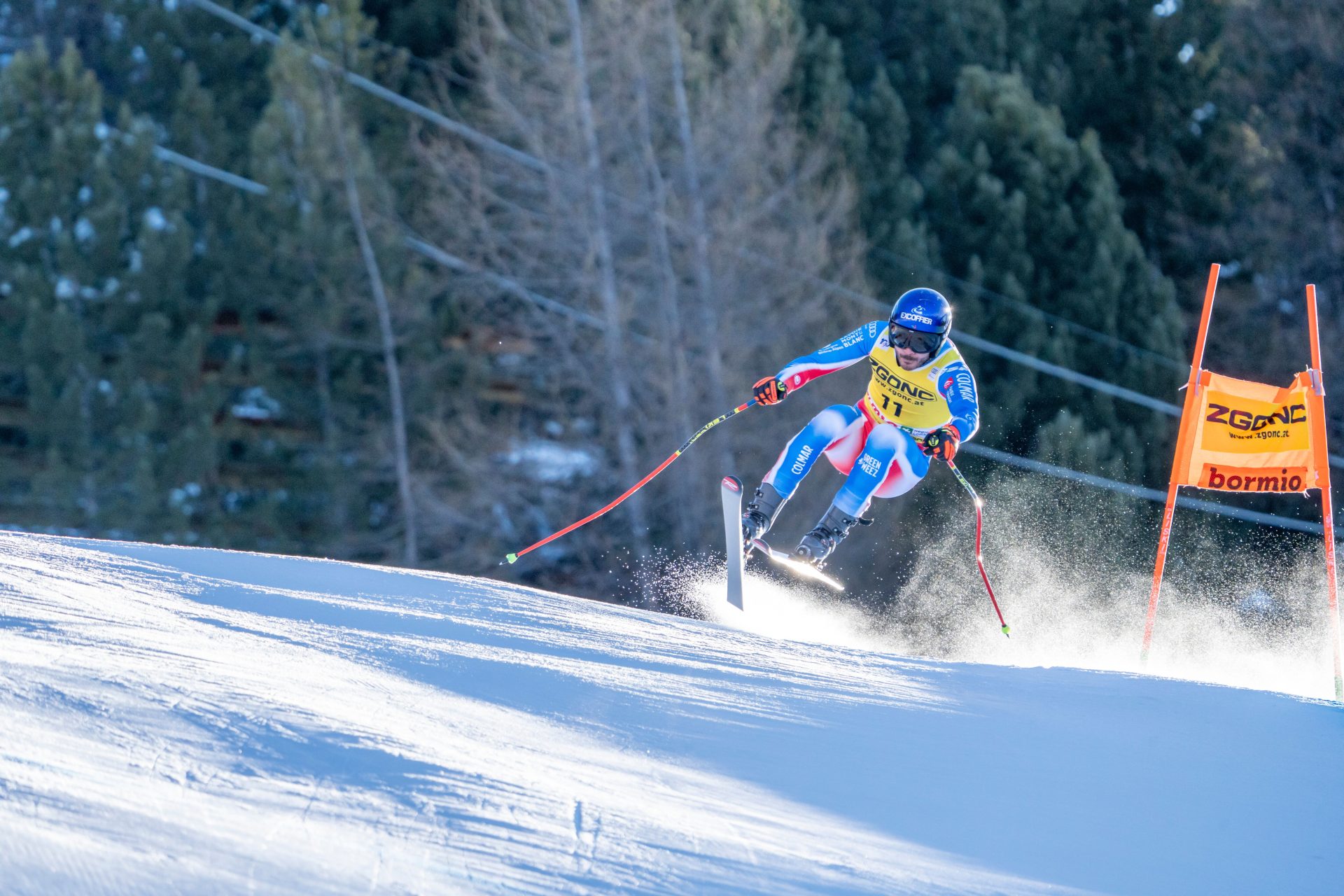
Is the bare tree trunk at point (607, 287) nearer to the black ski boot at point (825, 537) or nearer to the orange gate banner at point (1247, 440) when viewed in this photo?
the black ski boot at point (825, 537)

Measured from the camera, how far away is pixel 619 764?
11.4 ft

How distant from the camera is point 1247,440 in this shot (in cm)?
604

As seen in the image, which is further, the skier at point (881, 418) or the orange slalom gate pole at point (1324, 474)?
the orange slalom gate pole at point (1324, 474)

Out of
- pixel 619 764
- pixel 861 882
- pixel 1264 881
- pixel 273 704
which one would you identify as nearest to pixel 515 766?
pixel 619 764

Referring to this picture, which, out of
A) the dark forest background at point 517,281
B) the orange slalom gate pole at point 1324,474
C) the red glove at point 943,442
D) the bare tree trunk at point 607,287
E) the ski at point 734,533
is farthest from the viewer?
the bare tree trunk at point 607,287

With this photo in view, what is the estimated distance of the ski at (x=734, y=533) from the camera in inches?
234

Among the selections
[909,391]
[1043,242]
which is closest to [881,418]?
[909,391]

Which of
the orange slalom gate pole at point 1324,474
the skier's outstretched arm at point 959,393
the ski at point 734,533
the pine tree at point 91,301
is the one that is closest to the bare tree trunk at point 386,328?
the pine tree at point 91,301

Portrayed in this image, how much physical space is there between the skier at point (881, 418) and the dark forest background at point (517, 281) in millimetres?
8621

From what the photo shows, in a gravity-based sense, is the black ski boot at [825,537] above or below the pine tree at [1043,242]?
below

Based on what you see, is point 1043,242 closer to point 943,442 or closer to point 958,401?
point 958,401

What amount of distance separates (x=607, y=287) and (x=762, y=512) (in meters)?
9.94

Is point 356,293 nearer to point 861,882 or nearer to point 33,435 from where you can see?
point 33,435

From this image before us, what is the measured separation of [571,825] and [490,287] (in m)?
13.6
